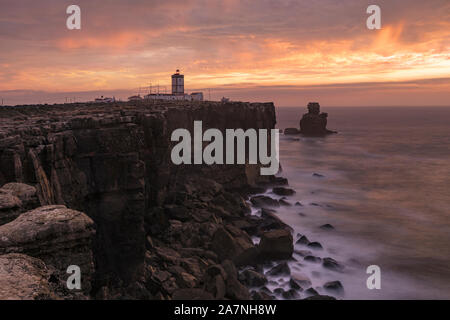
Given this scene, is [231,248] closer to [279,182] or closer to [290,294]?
[290,294]

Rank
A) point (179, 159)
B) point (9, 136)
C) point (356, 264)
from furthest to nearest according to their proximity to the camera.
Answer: point (179, 159), point (356, 264), point (9, 136)

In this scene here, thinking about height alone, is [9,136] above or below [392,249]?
above

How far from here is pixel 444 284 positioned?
2755cm

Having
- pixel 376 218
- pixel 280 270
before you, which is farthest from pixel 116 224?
pixel 376 218

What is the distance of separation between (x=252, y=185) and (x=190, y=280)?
2865 centimetres

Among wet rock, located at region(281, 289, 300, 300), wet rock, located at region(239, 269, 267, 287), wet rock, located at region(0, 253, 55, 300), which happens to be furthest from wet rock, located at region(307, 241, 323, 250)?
wet rock, located at region(0, 253, 55, 300)

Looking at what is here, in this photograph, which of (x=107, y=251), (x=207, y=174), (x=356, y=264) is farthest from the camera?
(x=207, y=174)

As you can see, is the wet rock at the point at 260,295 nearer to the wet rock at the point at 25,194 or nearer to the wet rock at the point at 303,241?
the wet rock at the point at 303,241

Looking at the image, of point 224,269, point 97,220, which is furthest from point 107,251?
point 224,269

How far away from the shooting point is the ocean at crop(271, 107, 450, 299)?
2812 centimetres

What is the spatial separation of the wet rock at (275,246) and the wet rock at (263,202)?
1329 cm

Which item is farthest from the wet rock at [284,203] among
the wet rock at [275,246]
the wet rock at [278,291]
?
the wet rock at [278,291]

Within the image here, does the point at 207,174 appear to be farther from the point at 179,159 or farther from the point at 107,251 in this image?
the point at 107,251
